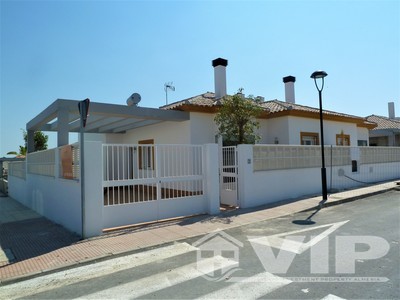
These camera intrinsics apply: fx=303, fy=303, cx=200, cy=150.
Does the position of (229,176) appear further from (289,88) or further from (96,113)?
(289,88)

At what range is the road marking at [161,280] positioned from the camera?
402 centimetres

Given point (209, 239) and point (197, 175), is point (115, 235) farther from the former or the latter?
point (197, 175)

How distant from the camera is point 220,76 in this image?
15070 millimetres

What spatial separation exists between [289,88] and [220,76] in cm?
668

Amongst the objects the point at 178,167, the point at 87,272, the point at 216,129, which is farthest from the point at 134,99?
the point at 87,272

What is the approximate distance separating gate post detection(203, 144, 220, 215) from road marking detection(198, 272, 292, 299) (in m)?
4.63

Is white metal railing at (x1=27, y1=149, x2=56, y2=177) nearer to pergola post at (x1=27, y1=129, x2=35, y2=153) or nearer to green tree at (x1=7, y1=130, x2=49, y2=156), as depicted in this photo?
pergola post at (x1=27, y1=129, x2=35, y2=153)

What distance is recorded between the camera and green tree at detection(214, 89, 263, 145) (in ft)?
36.2

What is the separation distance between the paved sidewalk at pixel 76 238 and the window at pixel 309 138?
18.2ft

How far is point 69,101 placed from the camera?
9.42 m

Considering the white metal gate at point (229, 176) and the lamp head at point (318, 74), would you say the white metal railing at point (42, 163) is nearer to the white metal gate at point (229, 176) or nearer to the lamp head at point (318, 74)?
the white metal gate at point (229, 176)

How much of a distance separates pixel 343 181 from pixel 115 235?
11252 mm

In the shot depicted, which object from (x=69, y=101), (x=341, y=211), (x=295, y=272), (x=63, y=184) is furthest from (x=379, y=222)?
(x=69, y=101)

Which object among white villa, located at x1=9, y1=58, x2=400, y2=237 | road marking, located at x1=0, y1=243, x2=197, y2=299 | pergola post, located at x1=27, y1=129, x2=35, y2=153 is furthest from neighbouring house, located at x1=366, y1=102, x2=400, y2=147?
pergola post, located at x1=27, y1=129, x2=35, y2=153
